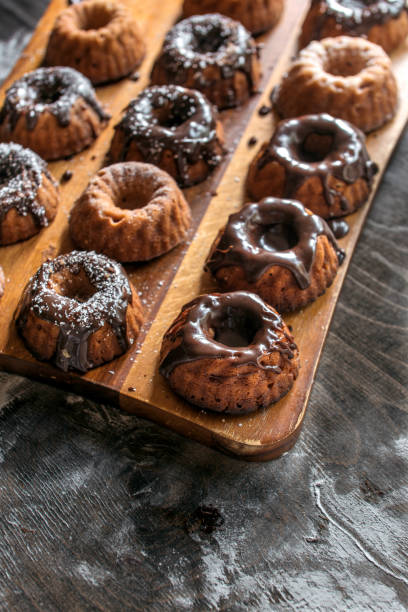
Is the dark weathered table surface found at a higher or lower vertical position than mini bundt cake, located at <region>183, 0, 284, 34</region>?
lower

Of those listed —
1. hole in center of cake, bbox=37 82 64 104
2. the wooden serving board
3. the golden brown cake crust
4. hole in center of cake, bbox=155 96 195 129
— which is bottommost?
the golden brown cake crust

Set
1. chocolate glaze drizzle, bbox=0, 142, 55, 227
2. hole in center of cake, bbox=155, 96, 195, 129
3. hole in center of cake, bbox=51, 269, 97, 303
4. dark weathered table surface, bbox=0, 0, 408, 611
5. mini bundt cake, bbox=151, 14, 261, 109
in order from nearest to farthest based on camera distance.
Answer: dark weathered table surface, bbox=0, 0, 408, 611 < hole in center of cake, bbox=51, 269, 97, 303 < chocolate glaze drizzle, bbox=0, 142, 55, 227 < hole in center of cake, bbox=155, 96, 195, 129 < mini bundt cake, bbox=151, 14, 261, 109

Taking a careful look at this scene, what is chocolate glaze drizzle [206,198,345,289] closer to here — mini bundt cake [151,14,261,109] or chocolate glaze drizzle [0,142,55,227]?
chocolate glaze drizzle [0,142,55,227]

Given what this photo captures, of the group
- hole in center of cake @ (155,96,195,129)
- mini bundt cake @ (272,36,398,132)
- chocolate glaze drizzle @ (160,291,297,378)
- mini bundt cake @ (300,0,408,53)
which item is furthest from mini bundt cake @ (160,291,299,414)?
mini bundt cake @ (300,0,408,53)

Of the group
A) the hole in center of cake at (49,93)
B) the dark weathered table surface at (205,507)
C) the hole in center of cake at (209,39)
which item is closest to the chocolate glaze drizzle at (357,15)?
the hole in center of cake at (209,39)

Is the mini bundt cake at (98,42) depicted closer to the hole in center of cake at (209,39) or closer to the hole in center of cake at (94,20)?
the hole in center of cake at (94,20)

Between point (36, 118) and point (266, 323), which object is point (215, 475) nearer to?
point (266, 323)

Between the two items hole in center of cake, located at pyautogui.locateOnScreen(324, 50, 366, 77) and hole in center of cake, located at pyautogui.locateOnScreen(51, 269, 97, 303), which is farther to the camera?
hole in center of cake, located at pyautogui.locateOnScreen(324, 50, 366, 77)
